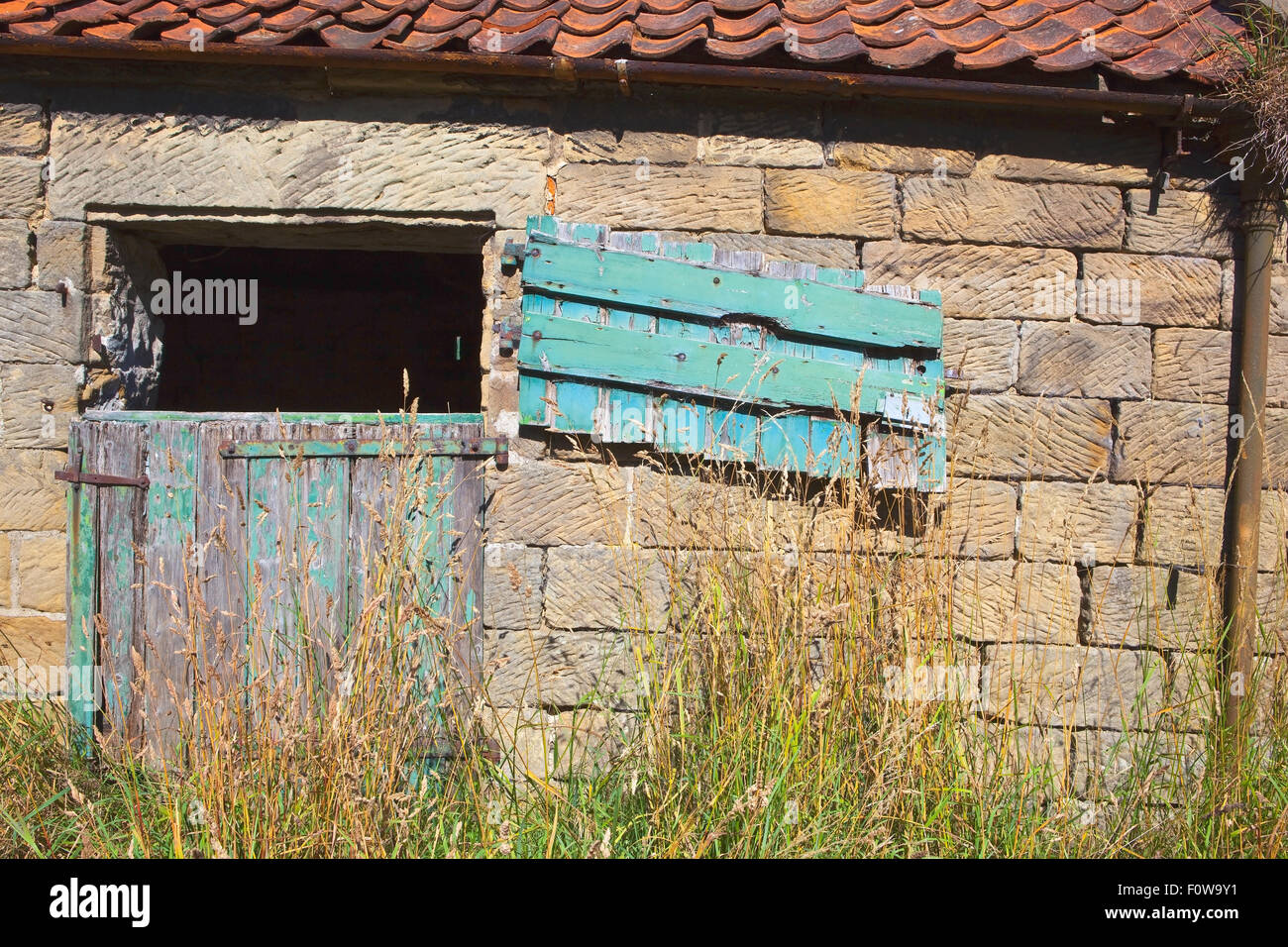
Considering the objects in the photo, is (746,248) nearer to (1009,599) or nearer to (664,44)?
(664,44)

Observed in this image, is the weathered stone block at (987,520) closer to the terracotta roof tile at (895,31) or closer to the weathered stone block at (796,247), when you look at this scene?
the weathered stone block at (796,247)

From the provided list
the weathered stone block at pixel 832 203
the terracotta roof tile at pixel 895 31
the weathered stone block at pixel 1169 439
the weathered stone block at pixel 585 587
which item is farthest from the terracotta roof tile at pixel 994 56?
the weathered stone block at pixel 585 587

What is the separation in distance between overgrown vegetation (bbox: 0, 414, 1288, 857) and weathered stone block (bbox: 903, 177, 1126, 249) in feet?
4.61

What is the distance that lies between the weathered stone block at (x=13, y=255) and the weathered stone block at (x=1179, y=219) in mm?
4174

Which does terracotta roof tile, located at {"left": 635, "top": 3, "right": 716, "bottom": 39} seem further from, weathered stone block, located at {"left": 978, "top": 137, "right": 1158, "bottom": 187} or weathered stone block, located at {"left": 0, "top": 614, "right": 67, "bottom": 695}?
weathered stone block, located at {"left": 0, "top": 614, "right": 67, "bottom": 695}

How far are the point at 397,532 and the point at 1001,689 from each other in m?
2.34

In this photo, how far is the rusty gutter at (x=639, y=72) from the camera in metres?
3.34

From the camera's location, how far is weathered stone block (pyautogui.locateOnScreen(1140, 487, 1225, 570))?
358 centimetres

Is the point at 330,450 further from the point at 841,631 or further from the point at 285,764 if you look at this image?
the point at 841,631

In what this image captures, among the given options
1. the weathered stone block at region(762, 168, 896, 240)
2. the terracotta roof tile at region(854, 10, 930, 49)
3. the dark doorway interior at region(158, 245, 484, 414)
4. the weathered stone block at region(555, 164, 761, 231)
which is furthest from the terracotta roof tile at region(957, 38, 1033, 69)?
the dark doorway interior at region(158, 245, 484, 414)

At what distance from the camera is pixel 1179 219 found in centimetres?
359

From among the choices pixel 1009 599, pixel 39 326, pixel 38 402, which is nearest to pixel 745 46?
pixel 1009 599

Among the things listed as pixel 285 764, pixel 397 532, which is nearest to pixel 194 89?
pixel 397 532

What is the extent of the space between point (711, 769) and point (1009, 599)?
1.61 metres
